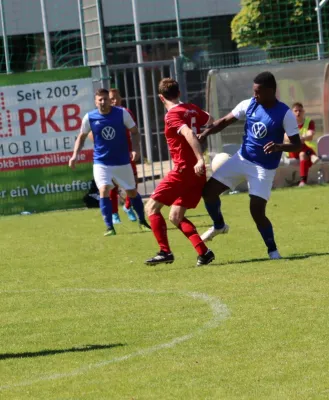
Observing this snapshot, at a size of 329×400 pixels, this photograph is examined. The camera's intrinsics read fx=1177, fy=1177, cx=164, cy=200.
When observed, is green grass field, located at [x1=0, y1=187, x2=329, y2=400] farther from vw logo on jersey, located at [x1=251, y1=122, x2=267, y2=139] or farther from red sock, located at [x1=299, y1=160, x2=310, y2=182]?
red sock, located at [x1=299, y1=160, x2=310, y2=182]

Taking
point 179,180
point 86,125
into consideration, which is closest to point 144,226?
point 86,125

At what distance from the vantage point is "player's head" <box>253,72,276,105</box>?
1187 centimetres

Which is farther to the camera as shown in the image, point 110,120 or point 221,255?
point 110,120

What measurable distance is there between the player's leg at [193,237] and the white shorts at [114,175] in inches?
168

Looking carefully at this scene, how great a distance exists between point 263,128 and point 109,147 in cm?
481

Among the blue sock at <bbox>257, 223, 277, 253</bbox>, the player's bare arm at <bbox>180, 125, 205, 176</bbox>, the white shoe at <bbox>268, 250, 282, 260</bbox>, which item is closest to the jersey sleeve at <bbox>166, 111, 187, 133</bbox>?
the player's bare arm at <bbox>180, 125, 205, 176</bbox>

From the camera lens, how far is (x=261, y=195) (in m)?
12.2

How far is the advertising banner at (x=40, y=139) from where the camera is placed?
2205cm

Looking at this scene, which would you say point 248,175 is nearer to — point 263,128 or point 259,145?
point 259,145

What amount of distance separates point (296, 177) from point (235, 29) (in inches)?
437

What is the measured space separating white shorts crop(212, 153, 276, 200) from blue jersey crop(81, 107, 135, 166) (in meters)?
4.18

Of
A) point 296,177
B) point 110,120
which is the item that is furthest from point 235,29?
point 110,120

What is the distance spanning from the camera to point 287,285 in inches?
409

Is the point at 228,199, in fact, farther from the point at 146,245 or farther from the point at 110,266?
the point at 110,266
